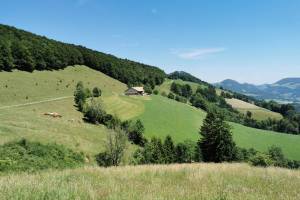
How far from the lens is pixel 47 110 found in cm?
8138

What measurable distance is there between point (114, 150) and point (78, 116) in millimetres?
28141

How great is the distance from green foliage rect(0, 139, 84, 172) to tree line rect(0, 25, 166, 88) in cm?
7577

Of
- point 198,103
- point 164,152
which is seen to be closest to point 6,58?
point 164,152

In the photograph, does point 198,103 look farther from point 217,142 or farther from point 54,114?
point 217,142

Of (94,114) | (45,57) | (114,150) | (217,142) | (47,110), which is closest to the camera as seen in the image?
(114,150)

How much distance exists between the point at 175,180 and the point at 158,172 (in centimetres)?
143

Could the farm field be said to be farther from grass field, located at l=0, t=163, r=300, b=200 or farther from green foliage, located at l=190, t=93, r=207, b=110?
green foliage, located at l=190, t=93, r=207, b=110

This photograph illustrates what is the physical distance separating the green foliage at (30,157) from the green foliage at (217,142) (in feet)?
103

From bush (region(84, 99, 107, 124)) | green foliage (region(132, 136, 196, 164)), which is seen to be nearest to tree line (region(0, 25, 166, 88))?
bush (region(84, 99, 107, 124))

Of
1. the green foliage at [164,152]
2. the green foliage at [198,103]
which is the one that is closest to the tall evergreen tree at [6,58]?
the green foliage at [164,152]

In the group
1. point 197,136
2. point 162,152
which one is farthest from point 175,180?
point 197,136

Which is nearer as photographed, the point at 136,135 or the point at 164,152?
the point at 164,152

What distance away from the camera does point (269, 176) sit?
11906mm

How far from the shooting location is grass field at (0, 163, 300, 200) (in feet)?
25.7
